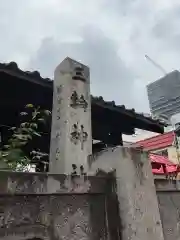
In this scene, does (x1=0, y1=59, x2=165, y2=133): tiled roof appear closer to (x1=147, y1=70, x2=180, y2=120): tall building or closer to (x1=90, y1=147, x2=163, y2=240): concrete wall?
(x1=90, y1=147, x2=163, y2=240): concrete wall

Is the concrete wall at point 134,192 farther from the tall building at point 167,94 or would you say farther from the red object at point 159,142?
the tall building at point 167,94

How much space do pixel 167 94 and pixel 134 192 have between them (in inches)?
801

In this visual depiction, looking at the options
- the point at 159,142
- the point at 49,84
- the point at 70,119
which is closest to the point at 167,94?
the point at 159,142

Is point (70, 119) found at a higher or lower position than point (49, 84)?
lower

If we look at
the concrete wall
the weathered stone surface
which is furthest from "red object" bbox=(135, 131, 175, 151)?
the weathered stone surface

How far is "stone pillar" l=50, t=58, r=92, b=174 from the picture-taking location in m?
4.07

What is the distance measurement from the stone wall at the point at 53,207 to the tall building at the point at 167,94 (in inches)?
641

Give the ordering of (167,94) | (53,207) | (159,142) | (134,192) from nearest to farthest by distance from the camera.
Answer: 1. (53,207)
2. (134,192)
3. (159,142)
4. (167,94)

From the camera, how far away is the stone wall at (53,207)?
268 cm

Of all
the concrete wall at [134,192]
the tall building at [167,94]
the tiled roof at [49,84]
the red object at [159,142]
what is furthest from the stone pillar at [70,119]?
the tall building at [167,94]

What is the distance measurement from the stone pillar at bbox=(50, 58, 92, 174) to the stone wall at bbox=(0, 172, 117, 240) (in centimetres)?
70

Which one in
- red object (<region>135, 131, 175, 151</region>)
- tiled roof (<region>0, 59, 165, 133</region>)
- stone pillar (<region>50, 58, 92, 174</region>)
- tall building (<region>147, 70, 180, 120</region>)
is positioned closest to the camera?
stone pillar (<region>50, 58, 92, 174</region>)

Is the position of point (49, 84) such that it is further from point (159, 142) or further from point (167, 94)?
point (167, 94)

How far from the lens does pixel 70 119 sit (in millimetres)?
4305
